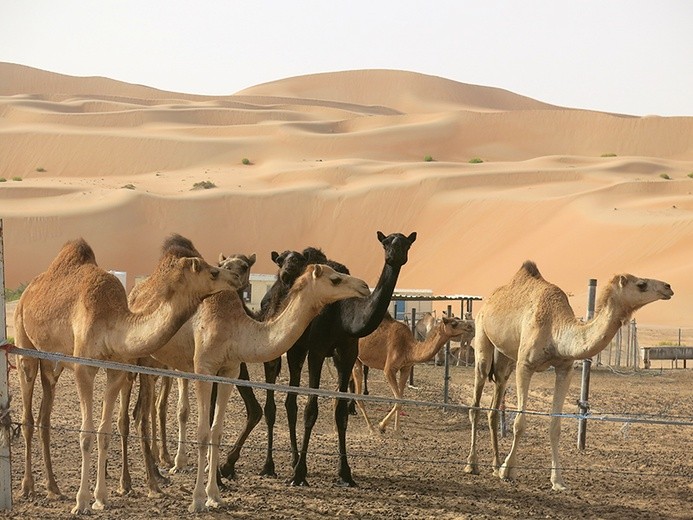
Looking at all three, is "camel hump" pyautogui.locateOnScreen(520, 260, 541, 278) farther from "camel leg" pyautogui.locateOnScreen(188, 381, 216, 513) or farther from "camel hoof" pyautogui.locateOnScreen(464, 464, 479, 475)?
"camel leg" pyautogui.locateOnScreen(188, 381, 216, 513)

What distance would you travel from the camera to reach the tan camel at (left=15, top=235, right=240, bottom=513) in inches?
353

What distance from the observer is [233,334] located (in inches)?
385

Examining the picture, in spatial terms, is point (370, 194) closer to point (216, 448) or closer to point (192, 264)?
point (216, 448)

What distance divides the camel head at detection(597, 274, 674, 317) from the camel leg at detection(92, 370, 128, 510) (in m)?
4.71

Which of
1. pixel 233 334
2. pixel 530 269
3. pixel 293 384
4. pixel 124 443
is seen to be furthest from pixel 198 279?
pixel 530 269

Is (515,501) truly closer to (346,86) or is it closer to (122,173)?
(122,173)

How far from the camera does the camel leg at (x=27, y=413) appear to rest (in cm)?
985

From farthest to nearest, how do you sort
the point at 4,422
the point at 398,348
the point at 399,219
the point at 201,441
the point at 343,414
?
the point at 399,219 < the point at 398,348 < the point at 343,414 < the point at 201,441 < the point at 4,422

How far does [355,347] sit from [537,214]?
44992mm

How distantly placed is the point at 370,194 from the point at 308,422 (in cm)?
5047

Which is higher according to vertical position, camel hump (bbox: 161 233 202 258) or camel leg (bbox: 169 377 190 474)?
camel hump (bbox: 161 233 202 258)

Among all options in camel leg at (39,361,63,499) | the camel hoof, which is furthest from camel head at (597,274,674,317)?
camel leg at (39,361,63,499)

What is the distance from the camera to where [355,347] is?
1166cm

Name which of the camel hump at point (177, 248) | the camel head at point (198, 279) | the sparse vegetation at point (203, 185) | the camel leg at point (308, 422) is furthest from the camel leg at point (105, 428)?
the sparse vegetation at point (203, 185)
